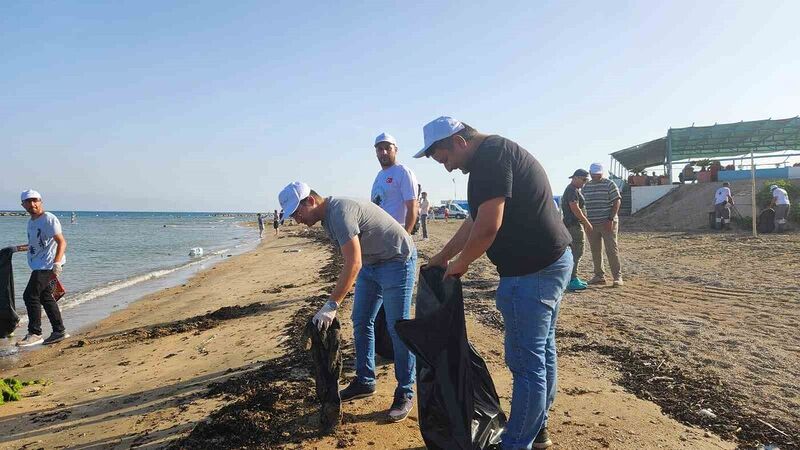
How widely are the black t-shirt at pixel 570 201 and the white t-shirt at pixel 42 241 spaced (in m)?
7.08

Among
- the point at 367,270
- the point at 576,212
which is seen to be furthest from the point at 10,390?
the point at 576,212

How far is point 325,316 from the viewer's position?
2.99m

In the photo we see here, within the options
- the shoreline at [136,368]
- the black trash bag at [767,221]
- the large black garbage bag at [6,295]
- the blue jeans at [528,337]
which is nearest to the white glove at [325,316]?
the blue jeans at [528,337]

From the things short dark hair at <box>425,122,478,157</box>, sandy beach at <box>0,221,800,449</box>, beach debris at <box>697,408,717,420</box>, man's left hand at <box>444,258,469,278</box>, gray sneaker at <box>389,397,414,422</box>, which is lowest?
beach debris at <box>697,408,717,420</box>

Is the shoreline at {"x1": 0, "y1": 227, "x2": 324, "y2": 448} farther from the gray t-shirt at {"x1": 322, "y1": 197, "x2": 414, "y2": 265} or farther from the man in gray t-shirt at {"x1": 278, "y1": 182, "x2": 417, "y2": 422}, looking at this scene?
the gray t-shirt at {"x1": 322, "y1": 197, "x2": 414, "y2": 265}

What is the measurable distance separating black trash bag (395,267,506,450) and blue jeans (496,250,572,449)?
0.68 feet

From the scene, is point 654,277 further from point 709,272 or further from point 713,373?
point 713,373

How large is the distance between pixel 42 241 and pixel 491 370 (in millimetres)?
6065

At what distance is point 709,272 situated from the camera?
8.81m

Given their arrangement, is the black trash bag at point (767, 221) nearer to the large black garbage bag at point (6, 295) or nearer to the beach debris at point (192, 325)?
the beach debris at point (192, 325)

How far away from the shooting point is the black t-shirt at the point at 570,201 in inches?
289

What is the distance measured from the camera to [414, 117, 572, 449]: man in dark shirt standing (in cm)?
242

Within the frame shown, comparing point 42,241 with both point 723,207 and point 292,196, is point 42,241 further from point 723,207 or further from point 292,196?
point 723,207

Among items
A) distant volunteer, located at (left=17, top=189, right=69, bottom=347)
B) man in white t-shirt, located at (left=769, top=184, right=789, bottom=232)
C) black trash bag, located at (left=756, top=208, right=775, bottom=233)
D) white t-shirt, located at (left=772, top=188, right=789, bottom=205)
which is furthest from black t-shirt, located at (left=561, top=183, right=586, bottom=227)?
white t-shirt, located at (left=772, top=188, right=789, bottom=205)
